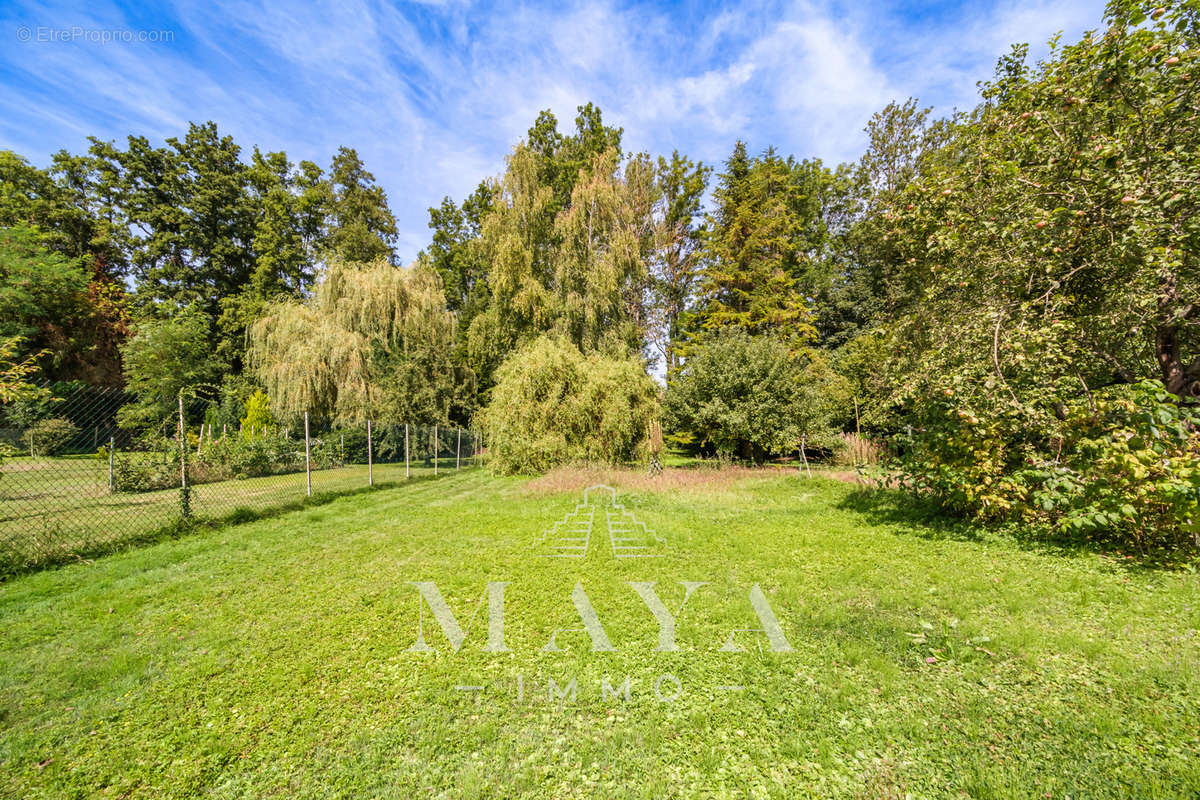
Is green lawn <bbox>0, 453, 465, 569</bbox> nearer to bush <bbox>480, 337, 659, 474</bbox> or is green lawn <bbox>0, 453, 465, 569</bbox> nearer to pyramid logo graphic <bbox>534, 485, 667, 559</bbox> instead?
bush <bbox>480, 337, 659, 474</bbox>

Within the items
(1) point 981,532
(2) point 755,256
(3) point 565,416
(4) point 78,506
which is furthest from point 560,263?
(1) point 981,532

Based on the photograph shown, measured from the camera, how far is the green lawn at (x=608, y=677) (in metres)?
1.99

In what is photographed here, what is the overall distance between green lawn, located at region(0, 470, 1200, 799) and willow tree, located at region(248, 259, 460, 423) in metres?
12.1

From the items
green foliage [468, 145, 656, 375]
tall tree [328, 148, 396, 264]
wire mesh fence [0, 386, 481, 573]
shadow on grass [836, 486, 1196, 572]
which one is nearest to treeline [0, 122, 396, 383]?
tall tree [328, 148, 396, 264]

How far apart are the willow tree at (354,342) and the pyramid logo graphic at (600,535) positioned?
487 inches

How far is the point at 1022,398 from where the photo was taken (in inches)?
222

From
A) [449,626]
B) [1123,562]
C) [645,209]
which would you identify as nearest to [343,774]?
[449,626]

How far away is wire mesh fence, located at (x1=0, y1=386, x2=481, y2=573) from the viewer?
5.20 metres

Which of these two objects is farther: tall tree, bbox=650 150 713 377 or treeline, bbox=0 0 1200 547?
tall tree, bbox=650 150 713 377

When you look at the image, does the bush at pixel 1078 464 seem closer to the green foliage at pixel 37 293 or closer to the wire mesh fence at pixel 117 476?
the wire mesh fence at pixel 117 476

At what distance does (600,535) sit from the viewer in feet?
20.5

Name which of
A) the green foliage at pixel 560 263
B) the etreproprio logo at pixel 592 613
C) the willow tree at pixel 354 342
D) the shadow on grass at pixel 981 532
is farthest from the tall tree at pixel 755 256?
the etreproprio logo at pixel 592 613

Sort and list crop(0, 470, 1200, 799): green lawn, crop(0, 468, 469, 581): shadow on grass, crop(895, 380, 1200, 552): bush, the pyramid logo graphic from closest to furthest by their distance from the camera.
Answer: crop(0, 470, 1200, 799): green lawn → crop(895, 380, 1200, 552): bush → crop(0, 468, 469, 581): shadow on grass → the pyramid logo graphic

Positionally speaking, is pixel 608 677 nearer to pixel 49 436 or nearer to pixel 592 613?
pixel 592 613
